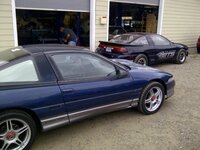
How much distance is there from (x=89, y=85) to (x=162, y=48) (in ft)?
18.9

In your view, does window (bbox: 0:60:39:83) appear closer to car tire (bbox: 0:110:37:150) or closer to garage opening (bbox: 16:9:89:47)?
car tire (bbox: 0:110:37:150)

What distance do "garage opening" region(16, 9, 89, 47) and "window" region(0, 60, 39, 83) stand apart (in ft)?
27.1

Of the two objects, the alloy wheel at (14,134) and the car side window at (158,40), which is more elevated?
the car side window at (158,40)

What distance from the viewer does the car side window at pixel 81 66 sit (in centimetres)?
351

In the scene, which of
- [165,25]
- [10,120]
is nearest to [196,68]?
[165,25]

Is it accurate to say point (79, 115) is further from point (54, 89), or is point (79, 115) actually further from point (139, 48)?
point (139, 48)

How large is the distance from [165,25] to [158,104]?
8935 mm

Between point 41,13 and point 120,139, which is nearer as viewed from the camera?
point 120,139

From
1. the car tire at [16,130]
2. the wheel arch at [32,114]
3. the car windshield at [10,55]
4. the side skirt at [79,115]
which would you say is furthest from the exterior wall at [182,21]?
the car tire at [16,130]

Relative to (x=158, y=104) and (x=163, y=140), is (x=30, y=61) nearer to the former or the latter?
(x=163, y=140)

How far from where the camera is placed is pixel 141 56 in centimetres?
802

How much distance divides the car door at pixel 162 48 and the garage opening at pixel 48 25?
3.92 metres

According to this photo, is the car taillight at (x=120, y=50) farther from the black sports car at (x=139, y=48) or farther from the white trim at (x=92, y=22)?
the white trim at (x=92, y=22)

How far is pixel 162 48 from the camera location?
8703 millimetres
